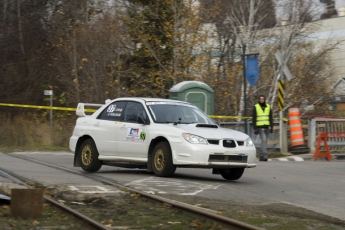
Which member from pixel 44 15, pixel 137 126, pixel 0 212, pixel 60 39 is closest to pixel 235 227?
pixel 0 212

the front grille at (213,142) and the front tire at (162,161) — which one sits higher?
the front grille at (213,142)

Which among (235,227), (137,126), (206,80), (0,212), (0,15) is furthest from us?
(0,15)

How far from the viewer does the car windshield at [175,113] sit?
13.7m

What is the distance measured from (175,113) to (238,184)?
2031 millimetres

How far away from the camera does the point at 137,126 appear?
45.2 feet

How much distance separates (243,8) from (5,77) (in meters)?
12.1

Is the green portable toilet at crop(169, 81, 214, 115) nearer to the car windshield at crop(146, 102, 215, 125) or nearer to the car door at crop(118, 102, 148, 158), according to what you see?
the car windshield at crop(146, 102, 215, 125)

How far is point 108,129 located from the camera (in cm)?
1424

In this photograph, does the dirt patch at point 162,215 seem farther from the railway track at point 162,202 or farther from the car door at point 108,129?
the car door at point 108,129

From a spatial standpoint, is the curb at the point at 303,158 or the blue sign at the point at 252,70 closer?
the curb at the point at 303,158

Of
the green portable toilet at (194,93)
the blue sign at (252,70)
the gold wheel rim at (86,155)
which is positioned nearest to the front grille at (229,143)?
the gold wheel rim at (86,155)

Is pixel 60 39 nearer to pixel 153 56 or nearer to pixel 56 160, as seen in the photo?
pixel 153 56

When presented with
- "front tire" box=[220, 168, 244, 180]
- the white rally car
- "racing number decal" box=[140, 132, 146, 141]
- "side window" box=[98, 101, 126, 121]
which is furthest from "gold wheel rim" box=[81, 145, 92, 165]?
"front tire" box=[220, 168, 244, 180]

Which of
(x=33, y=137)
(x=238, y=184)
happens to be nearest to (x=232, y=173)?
(x=238, y=184)
